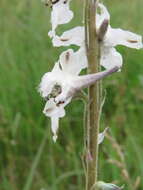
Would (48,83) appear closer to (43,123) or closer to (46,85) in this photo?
(46,85)

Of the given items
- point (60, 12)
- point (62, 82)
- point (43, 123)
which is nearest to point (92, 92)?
point (62, 82)

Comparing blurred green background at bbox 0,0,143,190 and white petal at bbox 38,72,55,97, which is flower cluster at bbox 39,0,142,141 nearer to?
white petal at bbox 38,72,55,97

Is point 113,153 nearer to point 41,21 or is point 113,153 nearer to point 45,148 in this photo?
point 45,148

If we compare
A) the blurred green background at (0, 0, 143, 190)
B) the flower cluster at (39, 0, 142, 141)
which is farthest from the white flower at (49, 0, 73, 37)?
the blurred green background at (0, 0, 143, 190)

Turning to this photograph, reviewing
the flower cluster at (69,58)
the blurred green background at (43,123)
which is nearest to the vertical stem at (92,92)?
the flower cluster at (69,58)

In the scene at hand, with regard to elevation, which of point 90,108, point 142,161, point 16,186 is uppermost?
point 90,108

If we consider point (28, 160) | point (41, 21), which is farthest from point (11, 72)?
point (41, 21)

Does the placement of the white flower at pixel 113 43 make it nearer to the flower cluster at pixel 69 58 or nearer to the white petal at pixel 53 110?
the flower cluster at pixel 69 58
